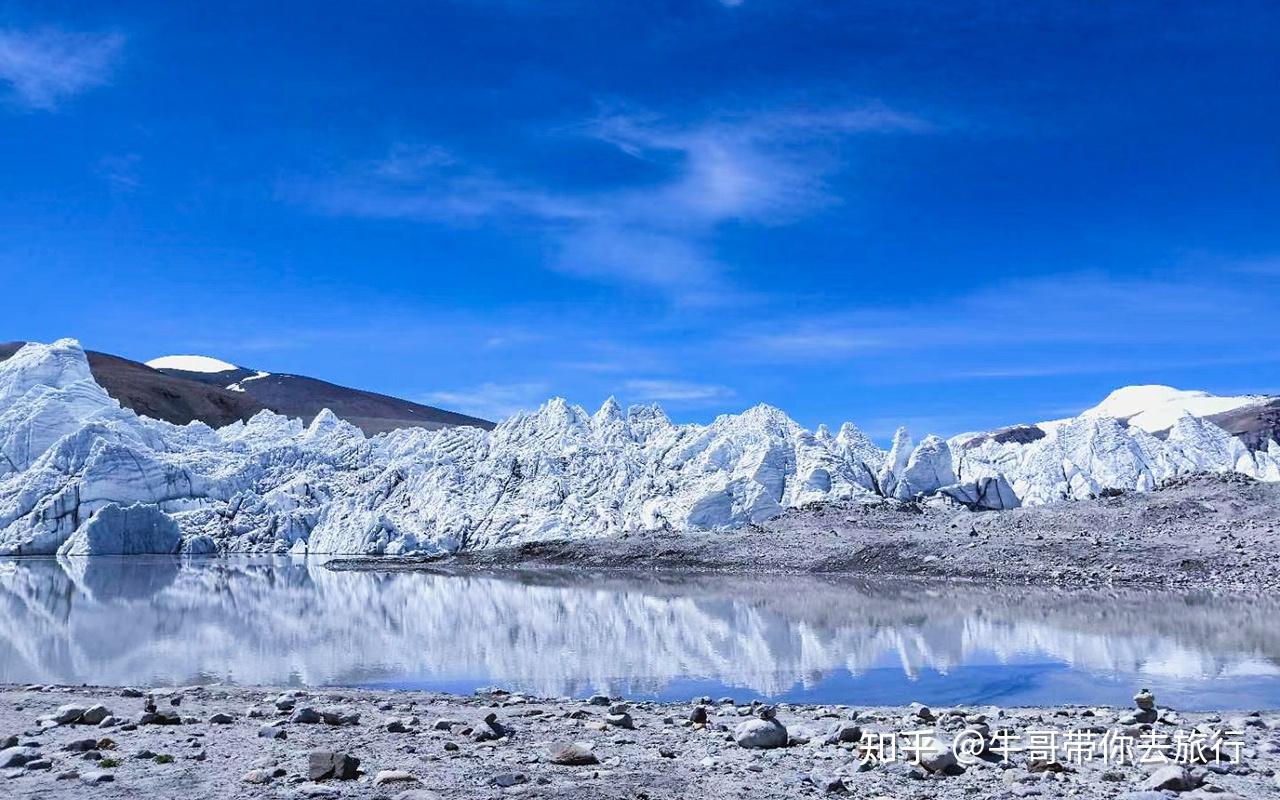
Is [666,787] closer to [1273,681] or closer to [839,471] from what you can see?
[1273,681]

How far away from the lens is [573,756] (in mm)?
6203

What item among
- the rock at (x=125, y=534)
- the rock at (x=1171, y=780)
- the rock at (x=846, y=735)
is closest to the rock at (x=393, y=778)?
the rock at (x=846, y=735)

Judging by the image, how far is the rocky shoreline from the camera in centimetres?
553

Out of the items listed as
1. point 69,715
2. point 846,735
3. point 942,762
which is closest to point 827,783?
point 942,762

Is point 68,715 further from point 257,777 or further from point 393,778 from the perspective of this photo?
point 393,778

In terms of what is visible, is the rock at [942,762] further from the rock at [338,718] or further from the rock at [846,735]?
the rock at [338,718]

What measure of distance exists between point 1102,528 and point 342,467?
40.4 meters

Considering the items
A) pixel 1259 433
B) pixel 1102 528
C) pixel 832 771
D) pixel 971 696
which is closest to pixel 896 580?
pixel 1102 528

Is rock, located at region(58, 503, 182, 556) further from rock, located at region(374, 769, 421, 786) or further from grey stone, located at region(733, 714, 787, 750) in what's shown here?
grey stone, located at region(733, 714, 787, 750)

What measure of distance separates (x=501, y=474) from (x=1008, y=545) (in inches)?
1005

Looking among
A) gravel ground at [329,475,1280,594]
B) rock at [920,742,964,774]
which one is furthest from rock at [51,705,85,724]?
gravel ground at [329,475,1280,594]

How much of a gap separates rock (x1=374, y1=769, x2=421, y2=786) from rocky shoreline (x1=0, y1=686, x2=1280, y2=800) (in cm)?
2

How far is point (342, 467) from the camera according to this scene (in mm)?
55031

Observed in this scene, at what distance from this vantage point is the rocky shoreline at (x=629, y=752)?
5.53 m
